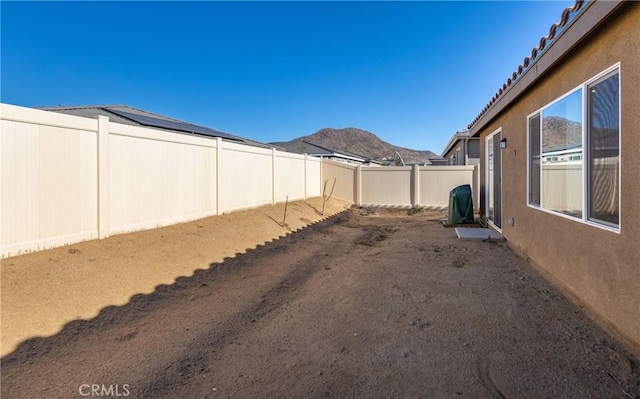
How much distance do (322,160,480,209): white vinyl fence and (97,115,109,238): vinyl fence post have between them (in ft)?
34.5

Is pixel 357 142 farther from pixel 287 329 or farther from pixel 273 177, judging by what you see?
pixel 287 329

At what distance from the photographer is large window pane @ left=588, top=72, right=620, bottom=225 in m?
2.81

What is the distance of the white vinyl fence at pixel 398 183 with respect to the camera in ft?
43.0

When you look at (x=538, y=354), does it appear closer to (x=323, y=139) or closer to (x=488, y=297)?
(x=488, y=297)

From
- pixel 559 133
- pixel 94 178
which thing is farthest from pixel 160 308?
pixel 559 133

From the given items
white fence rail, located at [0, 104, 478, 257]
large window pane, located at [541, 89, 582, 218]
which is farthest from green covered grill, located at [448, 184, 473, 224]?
white fence rail, located at [0, 104, 478, 257]

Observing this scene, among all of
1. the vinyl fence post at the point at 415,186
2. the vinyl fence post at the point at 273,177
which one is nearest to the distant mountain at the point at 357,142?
the vinyl fence post at the point at 415,186

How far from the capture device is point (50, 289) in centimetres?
354

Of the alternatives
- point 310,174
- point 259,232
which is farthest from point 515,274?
point 310,174

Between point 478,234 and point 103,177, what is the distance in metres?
7.57

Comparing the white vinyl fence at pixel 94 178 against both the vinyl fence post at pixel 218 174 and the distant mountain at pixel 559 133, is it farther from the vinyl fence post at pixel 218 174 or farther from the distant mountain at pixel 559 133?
the distant mountain at pixel 559 133

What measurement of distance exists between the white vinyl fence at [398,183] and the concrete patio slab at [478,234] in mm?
4977

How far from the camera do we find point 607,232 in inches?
113

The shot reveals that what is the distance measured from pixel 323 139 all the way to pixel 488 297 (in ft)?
224
